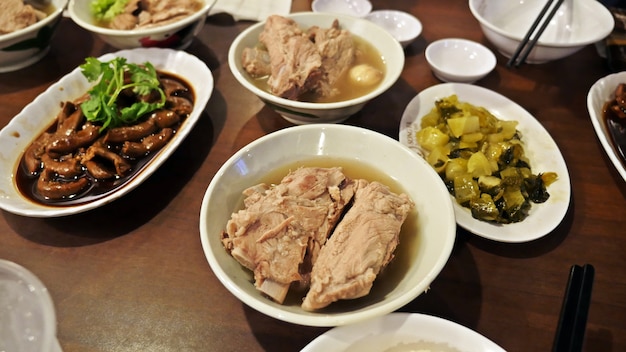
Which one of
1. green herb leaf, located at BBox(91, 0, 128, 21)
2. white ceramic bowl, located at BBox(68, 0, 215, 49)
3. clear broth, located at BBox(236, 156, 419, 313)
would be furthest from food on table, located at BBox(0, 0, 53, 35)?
clear broth, located at BBox(236, 156, 419, 313)

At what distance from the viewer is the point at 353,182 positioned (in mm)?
1546

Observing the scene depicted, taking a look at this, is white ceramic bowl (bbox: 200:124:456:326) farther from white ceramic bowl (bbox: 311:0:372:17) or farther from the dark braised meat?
white ceramic bowl (bbox: 311:0:372:17)

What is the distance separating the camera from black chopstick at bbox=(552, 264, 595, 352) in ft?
3.67

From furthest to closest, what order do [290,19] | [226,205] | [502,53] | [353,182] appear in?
[502,53]
[290,19]
[353,182]
[226,205]

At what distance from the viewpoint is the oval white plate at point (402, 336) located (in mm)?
1132

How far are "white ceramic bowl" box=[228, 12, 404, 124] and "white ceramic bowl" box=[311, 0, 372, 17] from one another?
54 cm

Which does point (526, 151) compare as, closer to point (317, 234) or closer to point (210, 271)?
point (317, 234)

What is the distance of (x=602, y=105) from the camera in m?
2.03

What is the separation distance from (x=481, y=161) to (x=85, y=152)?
5.77ft

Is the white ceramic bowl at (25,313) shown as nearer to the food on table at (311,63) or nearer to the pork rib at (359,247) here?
the pork rib at (359,247)

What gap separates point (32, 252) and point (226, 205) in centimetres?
87

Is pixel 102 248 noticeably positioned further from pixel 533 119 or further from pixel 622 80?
pixel 622 80

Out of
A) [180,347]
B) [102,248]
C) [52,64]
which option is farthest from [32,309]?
[52,64]

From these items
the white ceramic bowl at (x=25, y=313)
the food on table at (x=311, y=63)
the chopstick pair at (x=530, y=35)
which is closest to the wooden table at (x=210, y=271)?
the white ceramic bowl at (x=25, y=313)
